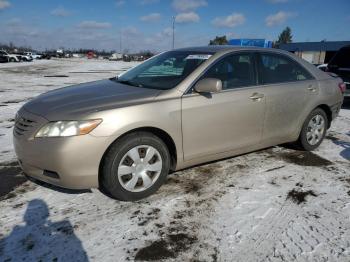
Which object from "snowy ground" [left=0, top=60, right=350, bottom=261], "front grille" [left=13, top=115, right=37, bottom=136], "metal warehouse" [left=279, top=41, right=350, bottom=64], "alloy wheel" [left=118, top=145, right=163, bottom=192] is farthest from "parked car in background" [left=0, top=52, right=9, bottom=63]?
"metal warehouse" [left=279, top=41, right=350, bottom=64]

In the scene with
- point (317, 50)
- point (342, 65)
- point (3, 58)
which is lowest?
point (3, 58)

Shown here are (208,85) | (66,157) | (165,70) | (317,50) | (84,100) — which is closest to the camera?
(66,157)

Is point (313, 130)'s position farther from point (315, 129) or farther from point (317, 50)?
point (317, 50)

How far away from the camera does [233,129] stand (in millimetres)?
3977

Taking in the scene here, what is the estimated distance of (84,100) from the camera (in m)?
3.43

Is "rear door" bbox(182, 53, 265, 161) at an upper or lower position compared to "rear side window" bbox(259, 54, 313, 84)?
lower

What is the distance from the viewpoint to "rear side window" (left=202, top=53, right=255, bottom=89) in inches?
154

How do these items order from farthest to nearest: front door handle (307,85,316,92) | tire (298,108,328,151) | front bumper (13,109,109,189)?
tire (298,108,328,151) < front door handle (307,85,316,92) < front bumper (13,109,109,189)

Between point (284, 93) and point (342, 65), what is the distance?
549 centimetres

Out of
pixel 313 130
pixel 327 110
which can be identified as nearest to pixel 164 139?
pixel 313 130

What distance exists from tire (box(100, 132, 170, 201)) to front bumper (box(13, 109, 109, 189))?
116mm

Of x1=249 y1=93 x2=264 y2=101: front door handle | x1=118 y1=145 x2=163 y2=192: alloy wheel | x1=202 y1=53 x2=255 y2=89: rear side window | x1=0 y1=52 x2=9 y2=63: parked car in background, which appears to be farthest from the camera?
x1=0 y1=52 x2=9 y2=63: parked car in background

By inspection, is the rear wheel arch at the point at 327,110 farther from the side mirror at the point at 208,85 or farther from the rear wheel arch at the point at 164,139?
the rear wheel arch at the point at 164,139

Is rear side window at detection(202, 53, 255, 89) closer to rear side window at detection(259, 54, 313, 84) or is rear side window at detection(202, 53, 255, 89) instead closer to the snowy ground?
rear side window at detection(259, 54, 313, 84)
